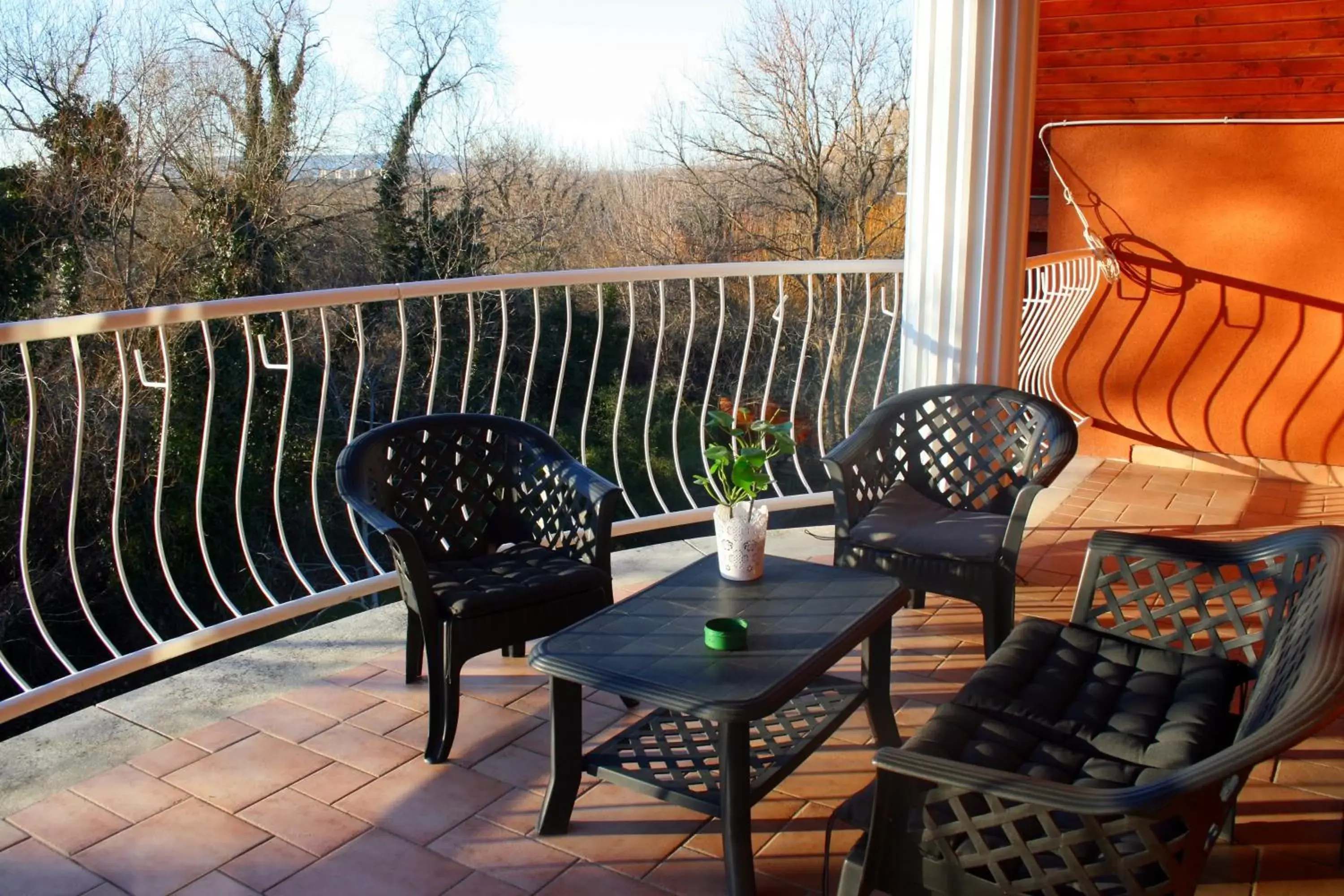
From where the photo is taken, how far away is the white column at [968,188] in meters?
3.71

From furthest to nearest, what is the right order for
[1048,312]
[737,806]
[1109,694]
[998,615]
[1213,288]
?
1. [1213,288]
2. [1048,312]
3. [998,615]
4. [1109,694]
5. [737,806]

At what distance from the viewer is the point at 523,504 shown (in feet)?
11.0

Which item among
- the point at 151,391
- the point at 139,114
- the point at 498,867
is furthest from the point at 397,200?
the point at 498,867

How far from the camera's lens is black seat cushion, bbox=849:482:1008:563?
3.22 meters

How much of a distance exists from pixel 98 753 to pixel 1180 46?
5.77 meters

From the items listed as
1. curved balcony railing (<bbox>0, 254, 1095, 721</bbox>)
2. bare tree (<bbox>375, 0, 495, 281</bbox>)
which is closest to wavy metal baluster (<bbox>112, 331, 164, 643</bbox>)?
curved balcony railing (<bbox>0, 254, 1095, 721</bbox>)

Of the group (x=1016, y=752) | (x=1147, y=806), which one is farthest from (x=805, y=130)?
(x=1147, y=806)

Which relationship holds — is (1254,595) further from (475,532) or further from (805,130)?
(805,130)

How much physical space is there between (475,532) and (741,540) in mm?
966

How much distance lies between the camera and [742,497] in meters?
2.75

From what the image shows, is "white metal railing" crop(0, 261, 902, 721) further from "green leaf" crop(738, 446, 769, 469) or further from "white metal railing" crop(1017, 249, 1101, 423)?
"green leaf" crop(738, 446, 769, 469)

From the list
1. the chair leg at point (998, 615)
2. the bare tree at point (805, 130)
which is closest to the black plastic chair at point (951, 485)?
the chair leg at point (998, 615)

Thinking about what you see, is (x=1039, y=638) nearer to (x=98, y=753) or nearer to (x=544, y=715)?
(x=544, y=715)

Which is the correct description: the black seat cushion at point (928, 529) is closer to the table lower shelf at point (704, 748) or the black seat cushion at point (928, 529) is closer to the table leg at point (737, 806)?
the table lower shelf at point (704, 748)
